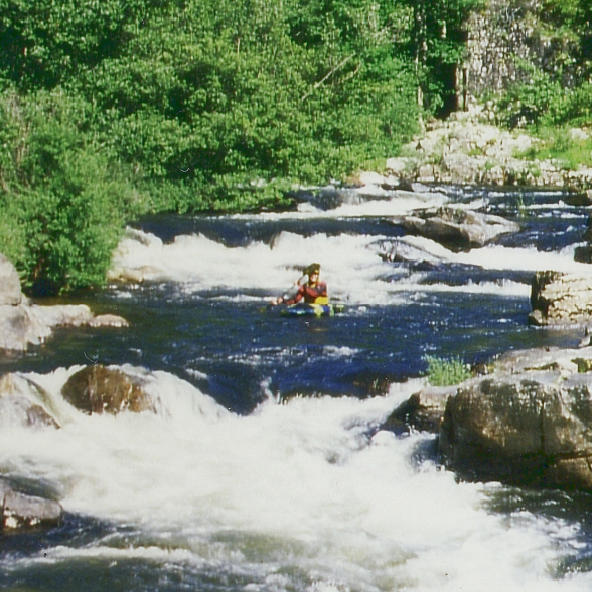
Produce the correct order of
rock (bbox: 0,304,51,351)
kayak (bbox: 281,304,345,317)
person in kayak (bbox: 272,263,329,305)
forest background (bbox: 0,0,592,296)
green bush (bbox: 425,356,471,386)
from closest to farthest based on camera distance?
1. green bush (bbox: 425,356,471,386)
2. rock (bbox: 0,304,51,351)
3. kayak (bbox: 281,304,345,317)
4. person in kayak (bbox: 272,263,329,305)
5. forest background (bbox: 0,0,592,296)

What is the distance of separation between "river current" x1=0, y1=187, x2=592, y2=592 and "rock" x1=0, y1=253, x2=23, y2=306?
3.10ft

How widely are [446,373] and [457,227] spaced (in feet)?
42.5

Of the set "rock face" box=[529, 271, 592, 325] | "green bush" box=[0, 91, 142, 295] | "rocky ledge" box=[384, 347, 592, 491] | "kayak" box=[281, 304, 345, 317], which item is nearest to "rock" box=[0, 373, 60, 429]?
"rocky ledge" box=[384, 347, 592, 491]

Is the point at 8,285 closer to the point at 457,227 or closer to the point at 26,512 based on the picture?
the point at 26,512

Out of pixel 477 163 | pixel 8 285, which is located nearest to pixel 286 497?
pixel 8 285

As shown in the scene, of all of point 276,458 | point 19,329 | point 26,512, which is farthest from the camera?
point 19,329

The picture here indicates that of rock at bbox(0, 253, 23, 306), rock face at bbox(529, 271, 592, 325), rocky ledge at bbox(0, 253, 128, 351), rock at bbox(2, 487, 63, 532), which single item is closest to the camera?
rock at bbox(2, 487, 63, 532)

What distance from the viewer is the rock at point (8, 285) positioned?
57.1 ft

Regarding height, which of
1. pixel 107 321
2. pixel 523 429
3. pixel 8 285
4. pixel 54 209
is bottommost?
pixel 107 321

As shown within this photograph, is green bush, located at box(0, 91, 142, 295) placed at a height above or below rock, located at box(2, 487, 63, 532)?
above

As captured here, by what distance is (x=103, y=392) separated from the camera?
14117 mm

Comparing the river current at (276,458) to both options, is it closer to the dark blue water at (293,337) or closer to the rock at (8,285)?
the dark blue water at (293,337)

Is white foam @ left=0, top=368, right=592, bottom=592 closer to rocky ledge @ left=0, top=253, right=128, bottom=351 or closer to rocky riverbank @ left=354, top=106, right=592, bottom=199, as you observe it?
rocky ledge @ left=0, top=253, right=128, bottom=351

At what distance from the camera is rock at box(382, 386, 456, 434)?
13.3m
